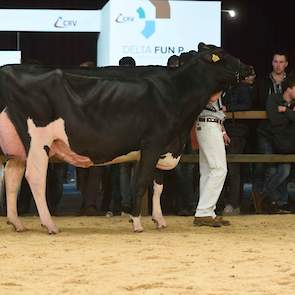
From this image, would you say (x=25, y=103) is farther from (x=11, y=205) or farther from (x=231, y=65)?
(x=231, y=65)

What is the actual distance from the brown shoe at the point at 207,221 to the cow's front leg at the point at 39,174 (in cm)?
145

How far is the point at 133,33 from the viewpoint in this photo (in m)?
10.9

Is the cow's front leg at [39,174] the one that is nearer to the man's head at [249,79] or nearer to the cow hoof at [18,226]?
the cow hoof at [18,226]

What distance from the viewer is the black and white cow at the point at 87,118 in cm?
731

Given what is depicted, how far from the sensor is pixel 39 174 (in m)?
7.36

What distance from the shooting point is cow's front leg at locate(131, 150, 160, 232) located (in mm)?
7422

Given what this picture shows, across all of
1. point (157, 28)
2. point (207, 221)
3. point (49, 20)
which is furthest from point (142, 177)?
point (49, 20)

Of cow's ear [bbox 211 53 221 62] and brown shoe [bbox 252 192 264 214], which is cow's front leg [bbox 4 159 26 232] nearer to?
cow's ear [bbox 211 53 221 62]

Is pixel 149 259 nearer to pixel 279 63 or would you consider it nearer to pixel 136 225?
pixel 136 225

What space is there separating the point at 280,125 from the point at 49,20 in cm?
406

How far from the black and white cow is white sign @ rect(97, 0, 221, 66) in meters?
3.26

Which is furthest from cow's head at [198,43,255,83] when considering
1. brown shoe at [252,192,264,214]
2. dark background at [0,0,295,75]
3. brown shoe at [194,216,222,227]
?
dark background at [0,0,295,75]

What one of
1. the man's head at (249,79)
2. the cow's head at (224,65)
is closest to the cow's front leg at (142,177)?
the cow's head at (224,65)

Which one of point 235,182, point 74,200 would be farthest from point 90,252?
point 74,200
